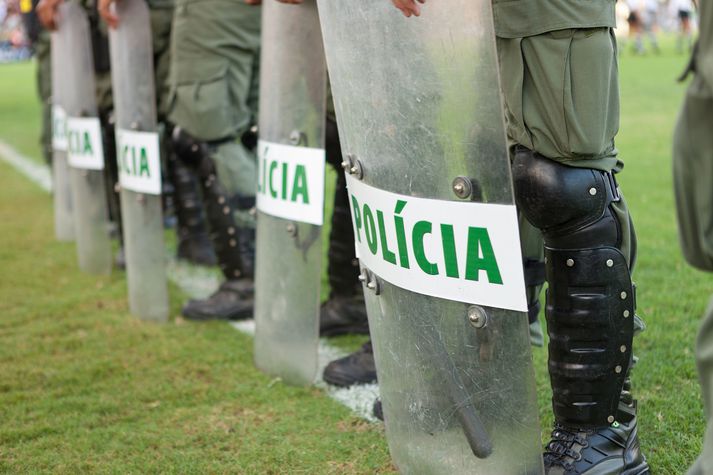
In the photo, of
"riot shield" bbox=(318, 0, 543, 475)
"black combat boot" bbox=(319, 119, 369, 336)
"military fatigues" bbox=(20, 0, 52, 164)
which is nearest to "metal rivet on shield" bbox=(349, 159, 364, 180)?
"riot shield" bbox=(318, 0, 543, 475)

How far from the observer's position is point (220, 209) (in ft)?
12.7

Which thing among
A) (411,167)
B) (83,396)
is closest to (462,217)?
(411,167)

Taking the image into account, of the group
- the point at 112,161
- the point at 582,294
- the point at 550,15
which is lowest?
the point at 112,161

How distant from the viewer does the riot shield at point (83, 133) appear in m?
4.35

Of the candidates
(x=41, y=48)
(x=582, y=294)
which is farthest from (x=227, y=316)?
(x=41, y=48)

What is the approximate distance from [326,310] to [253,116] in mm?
971

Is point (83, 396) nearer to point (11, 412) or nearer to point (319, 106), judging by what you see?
point (11, 412)

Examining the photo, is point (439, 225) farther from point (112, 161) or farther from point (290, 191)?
point (112, 161)

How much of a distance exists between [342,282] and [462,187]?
1789 mm

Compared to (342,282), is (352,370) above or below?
below

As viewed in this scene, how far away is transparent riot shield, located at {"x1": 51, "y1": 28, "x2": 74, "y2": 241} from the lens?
462 cm

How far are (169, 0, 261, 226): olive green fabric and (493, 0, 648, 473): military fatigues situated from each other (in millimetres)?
1881

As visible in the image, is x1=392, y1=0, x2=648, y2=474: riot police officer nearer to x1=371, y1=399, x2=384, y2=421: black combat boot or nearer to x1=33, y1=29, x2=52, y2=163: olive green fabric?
x1=371, y1=399, x2=384, y2=421: black combat boot

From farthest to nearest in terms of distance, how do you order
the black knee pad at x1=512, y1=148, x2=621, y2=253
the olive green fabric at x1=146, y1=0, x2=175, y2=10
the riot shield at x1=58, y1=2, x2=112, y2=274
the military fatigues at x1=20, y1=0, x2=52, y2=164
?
the military fatigues at x1=20, y1=0, x2=52, y2=164
the riot shield at x1=58, y1=2, x2=112, y2=274
the olive green fabric at x1=146, y1=0, x2=175, y2=10
the black knee pad at x1=512, y1=148, x2=621, y2=253
